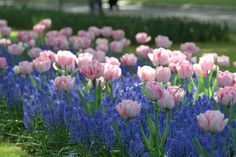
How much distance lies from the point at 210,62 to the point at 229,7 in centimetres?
2390

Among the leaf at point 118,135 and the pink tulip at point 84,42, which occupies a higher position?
the pink tulip at point 84,42

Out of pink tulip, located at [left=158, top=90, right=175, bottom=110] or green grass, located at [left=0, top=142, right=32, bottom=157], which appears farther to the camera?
green grass, located at [left=0, top=142, right=32, bottom=157]

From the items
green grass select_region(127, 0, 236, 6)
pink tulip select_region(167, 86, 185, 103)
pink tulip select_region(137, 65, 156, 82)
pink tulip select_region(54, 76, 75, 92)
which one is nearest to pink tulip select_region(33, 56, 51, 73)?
pink tulip select_region(54, 76, 75, 92)

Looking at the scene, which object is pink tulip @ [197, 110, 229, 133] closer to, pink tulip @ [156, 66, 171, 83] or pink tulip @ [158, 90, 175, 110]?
pink tulip @ [158, 90, 175, 110]

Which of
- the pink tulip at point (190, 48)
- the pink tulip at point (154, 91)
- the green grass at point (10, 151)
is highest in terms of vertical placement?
the pink tulip at point (154, 91)

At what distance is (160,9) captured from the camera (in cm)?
3281

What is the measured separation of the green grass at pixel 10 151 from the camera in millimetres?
6414

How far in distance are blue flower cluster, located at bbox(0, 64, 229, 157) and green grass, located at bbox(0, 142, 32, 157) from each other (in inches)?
11.1

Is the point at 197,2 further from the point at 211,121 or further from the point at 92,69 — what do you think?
the point at 211,121

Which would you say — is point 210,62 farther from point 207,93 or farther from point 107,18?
point 107,18

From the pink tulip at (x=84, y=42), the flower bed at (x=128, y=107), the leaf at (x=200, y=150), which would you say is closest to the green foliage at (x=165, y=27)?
the pink tulip at (x=84, y=42)

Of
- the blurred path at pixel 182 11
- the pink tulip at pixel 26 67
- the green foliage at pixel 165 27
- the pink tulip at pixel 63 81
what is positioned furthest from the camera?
the blurred path at pixel 182 11

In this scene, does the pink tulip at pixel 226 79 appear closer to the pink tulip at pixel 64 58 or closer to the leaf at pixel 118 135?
the leaf at pixel 118 135

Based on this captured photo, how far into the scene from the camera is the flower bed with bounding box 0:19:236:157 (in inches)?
191
